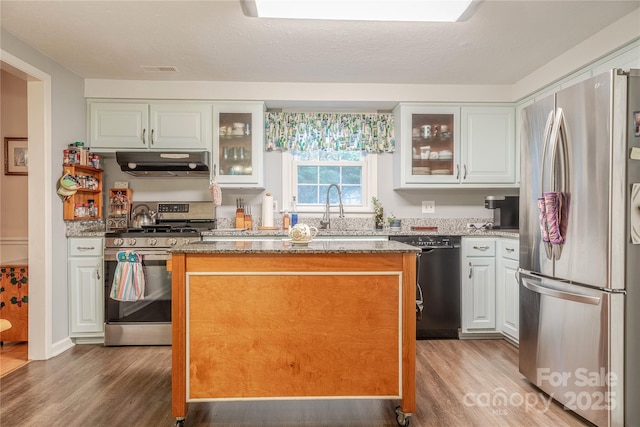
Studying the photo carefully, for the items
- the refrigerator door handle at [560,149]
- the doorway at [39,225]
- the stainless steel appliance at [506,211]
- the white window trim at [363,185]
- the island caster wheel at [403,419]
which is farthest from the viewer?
the white window trim at [363,185]

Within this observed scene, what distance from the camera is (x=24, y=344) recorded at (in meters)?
3.07

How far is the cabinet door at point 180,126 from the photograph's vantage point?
3379 mm

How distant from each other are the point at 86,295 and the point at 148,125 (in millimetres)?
1620

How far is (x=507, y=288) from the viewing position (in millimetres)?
3059

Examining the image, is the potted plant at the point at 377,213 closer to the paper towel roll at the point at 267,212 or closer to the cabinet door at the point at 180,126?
the paper towel roll at the point at 267,212

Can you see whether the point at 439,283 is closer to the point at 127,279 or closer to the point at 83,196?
the point at 127,279

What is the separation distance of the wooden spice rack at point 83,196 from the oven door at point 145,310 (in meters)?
0.46

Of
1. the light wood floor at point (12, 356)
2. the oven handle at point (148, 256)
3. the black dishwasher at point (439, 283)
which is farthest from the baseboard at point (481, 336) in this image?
the light wood floor at point (12, 356)

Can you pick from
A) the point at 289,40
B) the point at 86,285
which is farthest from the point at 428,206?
the point at 86,285

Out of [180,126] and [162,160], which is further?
[180,126]

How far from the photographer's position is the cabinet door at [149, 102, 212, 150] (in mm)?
3379

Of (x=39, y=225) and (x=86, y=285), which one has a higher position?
(x=39, y=225)

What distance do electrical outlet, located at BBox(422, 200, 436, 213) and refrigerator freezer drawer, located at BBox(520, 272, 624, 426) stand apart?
159 cm

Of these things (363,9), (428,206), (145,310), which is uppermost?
(363,9)
